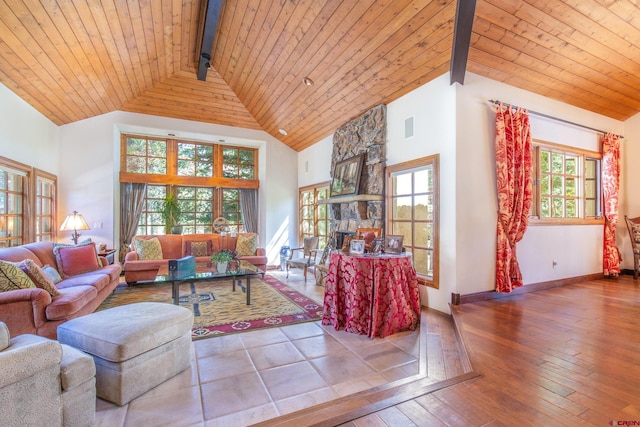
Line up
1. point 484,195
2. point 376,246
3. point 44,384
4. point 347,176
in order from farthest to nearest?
point 347,176 < point 484,195 < point 376,246 < point 44,384

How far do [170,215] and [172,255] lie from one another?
1.03 metres

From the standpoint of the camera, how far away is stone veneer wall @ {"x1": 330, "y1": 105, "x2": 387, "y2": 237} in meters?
4.57

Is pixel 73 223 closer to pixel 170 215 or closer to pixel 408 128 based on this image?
pixel 170 215

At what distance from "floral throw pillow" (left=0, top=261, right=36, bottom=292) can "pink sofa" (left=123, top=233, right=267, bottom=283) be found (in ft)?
8.20

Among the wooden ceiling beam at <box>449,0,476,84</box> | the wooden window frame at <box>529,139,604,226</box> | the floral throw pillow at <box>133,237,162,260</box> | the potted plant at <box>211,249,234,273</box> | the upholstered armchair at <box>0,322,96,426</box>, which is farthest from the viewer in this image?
the floral throw pillow at <box>133,237,162,260</box>

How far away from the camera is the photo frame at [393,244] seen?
3.43 metres

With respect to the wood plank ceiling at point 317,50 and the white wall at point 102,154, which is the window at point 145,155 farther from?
the wood plank ceiling at point 317,50

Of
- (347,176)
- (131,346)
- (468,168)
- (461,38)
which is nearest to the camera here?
(131,346)

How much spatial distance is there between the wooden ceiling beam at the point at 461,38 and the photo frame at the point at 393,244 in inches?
73.4

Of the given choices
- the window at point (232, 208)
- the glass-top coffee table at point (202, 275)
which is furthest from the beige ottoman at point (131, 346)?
the window at point (232, 208)

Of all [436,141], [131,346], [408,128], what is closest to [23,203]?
[131,346]

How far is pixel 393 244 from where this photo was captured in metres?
3.49

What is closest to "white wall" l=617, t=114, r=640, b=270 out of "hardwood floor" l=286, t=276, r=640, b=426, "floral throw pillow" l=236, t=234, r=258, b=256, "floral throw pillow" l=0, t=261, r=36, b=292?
"hardwood floor" l=286, t=276, r=640, b=426

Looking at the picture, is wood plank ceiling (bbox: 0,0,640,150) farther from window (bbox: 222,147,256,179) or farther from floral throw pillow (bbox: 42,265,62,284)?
floral throw pillow (bbox: 42,265,62,284)
